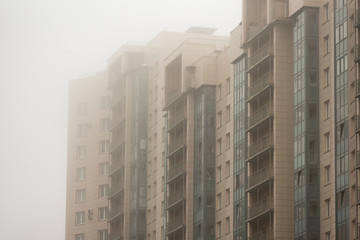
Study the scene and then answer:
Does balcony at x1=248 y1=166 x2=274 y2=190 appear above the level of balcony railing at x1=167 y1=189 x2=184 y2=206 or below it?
below

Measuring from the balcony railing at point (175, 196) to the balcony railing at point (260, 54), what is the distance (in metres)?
21.6

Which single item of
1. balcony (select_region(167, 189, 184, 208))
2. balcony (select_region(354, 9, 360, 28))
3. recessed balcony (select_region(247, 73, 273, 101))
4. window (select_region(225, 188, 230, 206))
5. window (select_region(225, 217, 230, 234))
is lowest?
window (select_region(225, 217, 230, 234))

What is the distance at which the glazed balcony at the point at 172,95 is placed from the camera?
430 ft

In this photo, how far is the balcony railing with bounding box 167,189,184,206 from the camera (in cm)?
12764

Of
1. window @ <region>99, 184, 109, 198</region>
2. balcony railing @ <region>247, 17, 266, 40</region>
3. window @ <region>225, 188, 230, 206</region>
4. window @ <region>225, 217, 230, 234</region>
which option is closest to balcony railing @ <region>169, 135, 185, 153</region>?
window @ <region>225, 188, 230, 206</region>

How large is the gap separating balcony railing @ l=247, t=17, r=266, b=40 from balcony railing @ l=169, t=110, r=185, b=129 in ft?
64.1

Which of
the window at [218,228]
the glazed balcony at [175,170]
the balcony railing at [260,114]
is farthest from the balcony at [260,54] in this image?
the glazed balcony at [175,170]

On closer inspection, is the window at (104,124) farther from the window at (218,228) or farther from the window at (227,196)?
the window at (227,196)

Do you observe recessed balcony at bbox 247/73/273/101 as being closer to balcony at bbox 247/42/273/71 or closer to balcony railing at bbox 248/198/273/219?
balcony at bbox 247/42/273/71

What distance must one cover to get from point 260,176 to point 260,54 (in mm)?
10303

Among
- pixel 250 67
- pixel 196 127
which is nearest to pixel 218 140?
pixel 196 127

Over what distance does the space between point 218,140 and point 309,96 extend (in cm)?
2429

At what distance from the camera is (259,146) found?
351 ft

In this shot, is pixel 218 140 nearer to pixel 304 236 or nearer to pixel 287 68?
pixel 287 68
